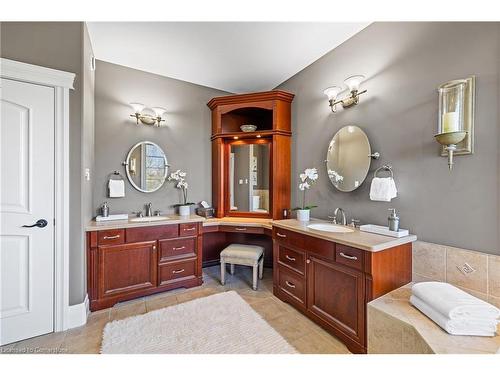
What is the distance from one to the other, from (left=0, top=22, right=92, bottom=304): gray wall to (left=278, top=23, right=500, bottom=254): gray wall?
8.04 feet

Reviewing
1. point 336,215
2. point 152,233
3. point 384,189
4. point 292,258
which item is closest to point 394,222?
point 384,189

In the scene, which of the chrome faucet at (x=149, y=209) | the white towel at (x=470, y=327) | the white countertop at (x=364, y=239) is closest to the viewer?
the white towel at (x=470, y=327)

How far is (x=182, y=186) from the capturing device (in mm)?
3148

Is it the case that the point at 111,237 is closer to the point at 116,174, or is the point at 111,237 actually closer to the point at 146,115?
the point at 116,174

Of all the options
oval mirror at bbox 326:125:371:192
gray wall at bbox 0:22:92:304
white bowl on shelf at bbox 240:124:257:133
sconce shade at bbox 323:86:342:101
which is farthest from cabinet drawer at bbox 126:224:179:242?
sconce shade at bbox 323:86:342:101

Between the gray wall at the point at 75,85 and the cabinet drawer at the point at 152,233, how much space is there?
432mm

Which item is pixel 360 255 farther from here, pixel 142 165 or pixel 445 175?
pixel 142 165

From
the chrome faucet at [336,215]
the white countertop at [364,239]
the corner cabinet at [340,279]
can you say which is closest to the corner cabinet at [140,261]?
the corner cabinet at [340,279]

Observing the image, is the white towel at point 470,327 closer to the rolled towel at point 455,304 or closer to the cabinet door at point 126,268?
the rolled towel at point 455,304

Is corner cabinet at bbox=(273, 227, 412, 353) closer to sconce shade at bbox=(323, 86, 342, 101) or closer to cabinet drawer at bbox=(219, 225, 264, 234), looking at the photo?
cabinet drawer at bbox=(219, 225, 264, 234)

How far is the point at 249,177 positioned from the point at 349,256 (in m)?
1.80

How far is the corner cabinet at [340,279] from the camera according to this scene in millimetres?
1528
